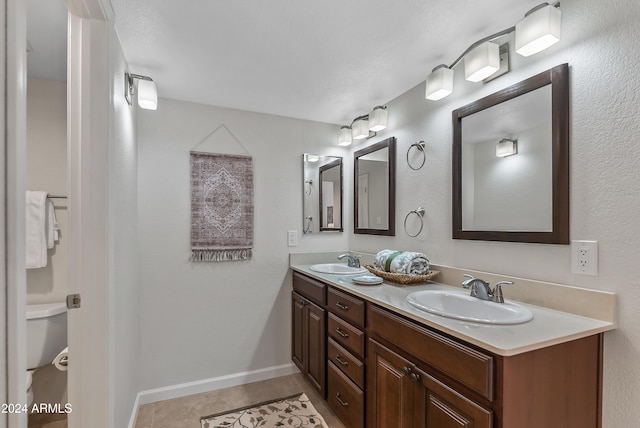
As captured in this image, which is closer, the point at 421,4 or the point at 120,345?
Result: the point at 421,4

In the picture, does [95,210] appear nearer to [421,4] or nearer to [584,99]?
[421,4]

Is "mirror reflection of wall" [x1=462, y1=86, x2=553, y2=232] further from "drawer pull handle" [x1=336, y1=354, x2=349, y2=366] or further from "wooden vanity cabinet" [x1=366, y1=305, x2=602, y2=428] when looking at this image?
"drawer pull handle" [x1=336, y1=354, x2=349, y2=366]

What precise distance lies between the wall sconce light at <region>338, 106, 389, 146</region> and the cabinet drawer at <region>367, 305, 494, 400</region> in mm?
1393

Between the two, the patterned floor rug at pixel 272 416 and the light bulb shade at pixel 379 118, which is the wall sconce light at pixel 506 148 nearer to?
the light bulb shade at pixel 379 118

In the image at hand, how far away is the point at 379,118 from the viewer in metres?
2.28

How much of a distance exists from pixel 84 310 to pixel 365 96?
207 centimetres

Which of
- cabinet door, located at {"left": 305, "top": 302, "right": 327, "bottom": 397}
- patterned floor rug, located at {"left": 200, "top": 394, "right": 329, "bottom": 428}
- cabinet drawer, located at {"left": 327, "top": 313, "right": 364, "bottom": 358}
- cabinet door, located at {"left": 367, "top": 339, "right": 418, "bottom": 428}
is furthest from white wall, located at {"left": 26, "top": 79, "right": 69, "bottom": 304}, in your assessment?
cabinet door, located at {"left": 367, "top": 339, "right": 418, "bottom": 428}

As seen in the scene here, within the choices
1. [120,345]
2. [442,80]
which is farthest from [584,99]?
[120,345]

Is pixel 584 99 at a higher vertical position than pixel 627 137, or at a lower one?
higher

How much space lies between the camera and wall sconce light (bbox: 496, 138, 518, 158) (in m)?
1.49

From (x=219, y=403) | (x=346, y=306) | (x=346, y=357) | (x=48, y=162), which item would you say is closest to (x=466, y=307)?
(x=346, y=306)

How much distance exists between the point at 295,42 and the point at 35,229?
73.1 inches

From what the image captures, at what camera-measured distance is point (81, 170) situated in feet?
4.02

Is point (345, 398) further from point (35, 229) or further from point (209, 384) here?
point (35, 229)
